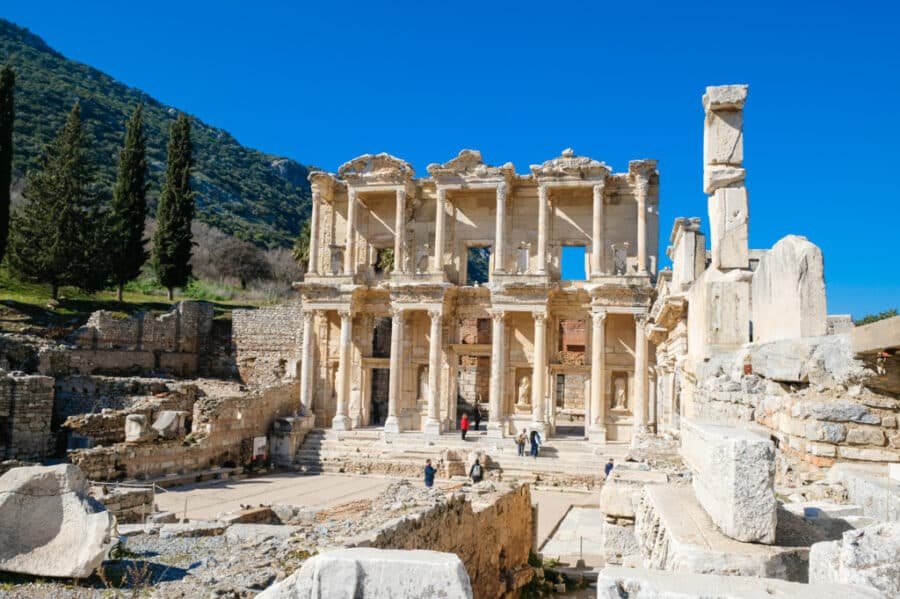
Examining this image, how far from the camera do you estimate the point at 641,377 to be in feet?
Result: 83.6

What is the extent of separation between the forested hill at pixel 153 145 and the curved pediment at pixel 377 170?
105ft

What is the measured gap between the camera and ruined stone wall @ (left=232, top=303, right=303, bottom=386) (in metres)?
33.0

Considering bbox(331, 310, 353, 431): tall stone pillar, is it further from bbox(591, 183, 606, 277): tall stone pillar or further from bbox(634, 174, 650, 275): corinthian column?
bbox(634, 174, 650, 275): corinthian column

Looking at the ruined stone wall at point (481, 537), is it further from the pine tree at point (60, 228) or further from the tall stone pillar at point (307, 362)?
the pine tree at point (60, 228)

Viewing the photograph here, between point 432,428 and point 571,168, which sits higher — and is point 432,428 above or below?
below

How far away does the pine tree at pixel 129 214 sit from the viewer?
36312 mm

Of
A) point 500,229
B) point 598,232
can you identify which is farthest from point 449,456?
point 598,232

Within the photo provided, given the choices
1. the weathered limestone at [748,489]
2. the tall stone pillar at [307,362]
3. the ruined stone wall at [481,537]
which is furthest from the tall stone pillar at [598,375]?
the weathered limestone at [748,489]

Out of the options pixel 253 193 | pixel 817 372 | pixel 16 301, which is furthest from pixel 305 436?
pixel 253 193

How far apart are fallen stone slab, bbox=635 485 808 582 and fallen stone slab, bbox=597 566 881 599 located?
0.76 metres

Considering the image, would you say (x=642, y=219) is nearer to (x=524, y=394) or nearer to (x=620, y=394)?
(x=620, y=394)

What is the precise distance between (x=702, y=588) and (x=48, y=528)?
6.88 metres

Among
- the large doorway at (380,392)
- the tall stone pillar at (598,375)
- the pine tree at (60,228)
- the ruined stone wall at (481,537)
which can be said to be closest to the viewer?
the ruined stone wall at (481,537)

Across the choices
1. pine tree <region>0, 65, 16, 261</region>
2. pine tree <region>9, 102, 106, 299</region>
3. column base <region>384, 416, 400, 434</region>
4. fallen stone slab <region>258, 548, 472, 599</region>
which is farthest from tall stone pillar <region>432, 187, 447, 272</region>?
fallen stone slab <region>258, 548, 472, 599</region>
